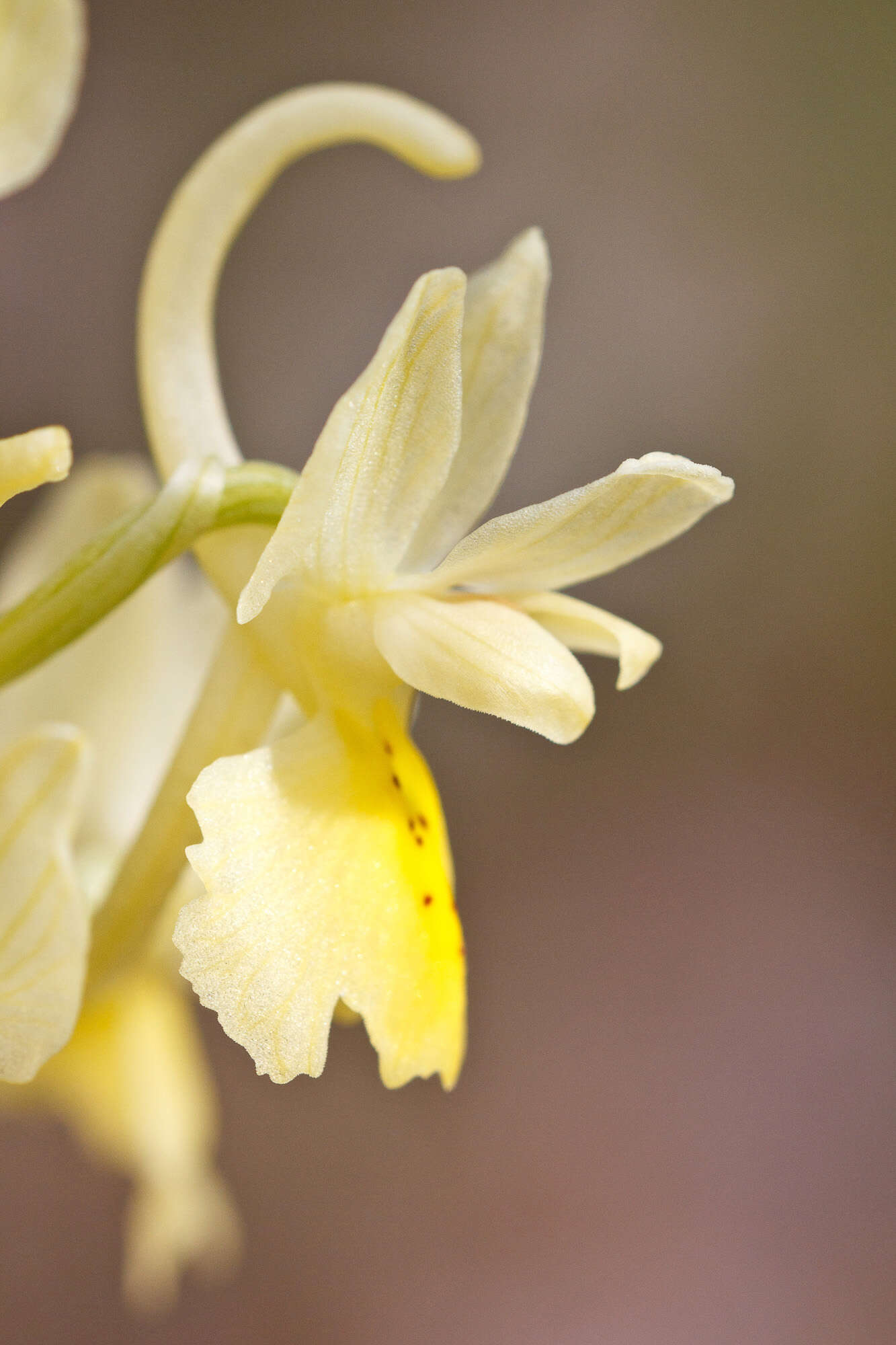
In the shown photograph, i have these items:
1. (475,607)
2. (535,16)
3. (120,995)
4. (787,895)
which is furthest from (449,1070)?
(535,16)

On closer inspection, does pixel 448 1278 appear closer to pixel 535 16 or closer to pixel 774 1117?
pixel 774 1117

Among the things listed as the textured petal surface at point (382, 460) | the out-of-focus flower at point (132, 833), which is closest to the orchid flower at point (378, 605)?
the textured petal surface at point (382, 460)

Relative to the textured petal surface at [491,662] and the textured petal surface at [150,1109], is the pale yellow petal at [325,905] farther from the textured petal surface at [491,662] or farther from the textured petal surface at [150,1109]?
the textured petal surface at [150,1109]

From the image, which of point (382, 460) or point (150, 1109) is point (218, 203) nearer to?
point (382, 460)

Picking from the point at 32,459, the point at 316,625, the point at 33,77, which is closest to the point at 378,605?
the point at 316,625

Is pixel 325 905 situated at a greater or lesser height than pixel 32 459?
lesser

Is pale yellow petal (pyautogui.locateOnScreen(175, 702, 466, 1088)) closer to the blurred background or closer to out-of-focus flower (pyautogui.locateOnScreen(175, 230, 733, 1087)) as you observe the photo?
out-of-focus flower (pyautogui.locateOnScreen(175, 230, 733, 1087))
